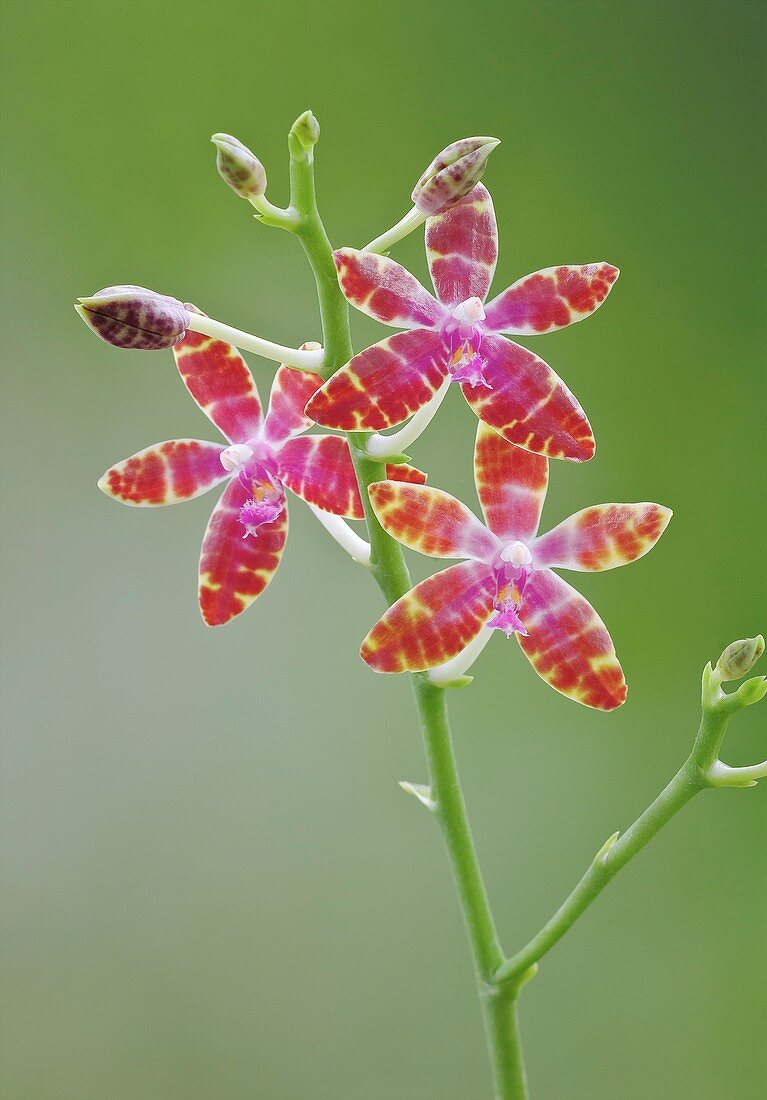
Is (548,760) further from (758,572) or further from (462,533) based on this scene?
(462,533)

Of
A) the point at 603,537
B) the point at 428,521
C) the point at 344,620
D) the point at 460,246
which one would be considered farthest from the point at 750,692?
the point at 344,620

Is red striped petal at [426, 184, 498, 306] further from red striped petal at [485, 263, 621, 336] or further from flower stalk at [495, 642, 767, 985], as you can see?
flower stalk at [495, 642, 767, 985]

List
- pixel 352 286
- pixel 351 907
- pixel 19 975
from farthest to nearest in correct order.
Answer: pixel 351 907 → pixel 19 975 → pixel 352 286

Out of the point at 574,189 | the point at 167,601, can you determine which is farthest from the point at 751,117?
the point at 167,601

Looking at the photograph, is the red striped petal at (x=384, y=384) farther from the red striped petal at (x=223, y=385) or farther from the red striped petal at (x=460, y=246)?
the red striped petal at (x=223, y=385)

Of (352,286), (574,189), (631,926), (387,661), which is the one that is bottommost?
(631,926)

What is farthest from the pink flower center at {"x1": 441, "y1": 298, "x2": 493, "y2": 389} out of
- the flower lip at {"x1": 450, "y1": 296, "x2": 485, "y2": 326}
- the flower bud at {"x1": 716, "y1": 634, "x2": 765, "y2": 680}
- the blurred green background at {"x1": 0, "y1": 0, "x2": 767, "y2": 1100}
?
the blurred green background at {"x1": 0, "y1": 0, "x2": 767, "y2": 1100}
